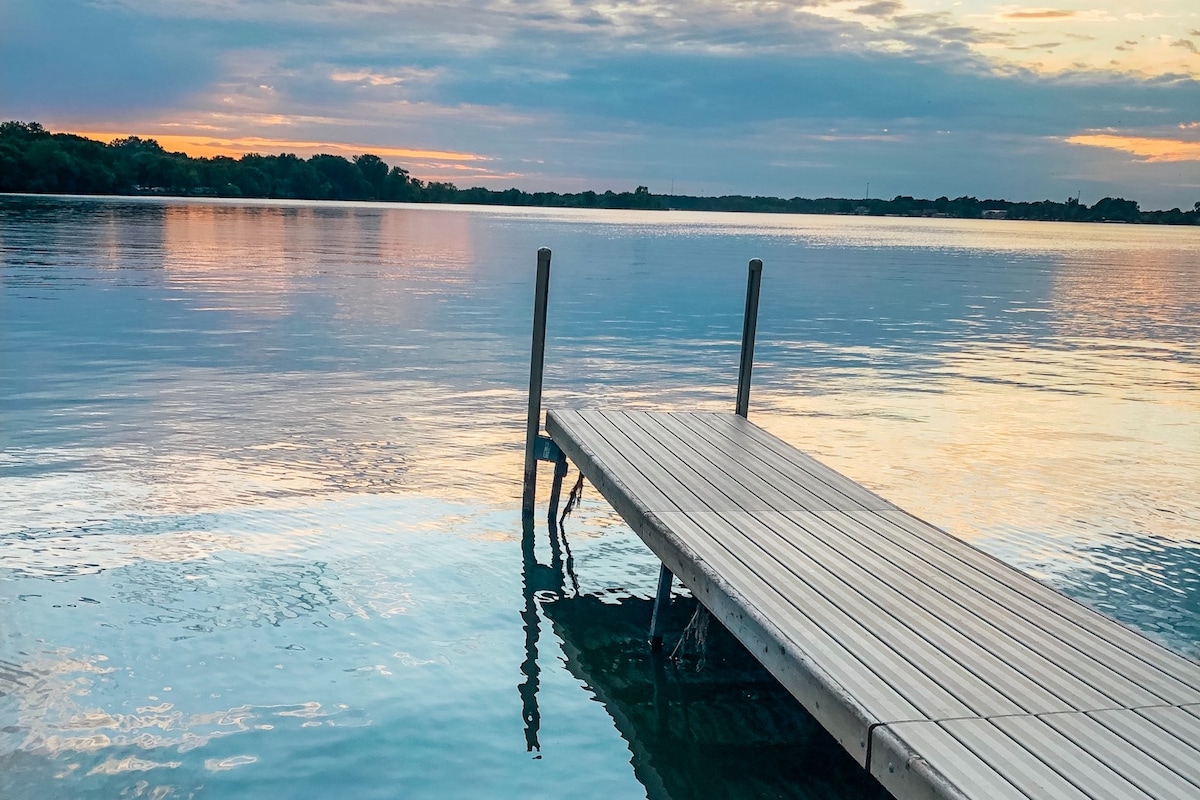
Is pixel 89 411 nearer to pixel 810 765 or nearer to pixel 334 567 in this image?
pixel 334 567

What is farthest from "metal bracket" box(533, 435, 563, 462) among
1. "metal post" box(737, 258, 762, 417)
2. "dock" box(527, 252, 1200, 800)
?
"dock" box(527, 252, 1200, 800)

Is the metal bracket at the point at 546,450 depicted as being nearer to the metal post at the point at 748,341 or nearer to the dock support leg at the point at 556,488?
the dock support leg at the point at 556,488

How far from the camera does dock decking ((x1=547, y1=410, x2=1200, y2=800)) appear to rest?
3.63 meters

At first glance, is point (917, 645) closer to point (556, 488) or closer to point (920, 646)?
point (920, 646)

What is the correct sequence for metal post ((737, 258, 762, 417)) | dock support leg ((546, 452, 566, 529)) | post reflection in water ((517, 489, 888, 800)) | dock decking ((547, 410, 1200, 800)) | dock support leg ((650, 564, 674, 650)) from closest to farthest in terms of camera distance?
dock decking ((547, 410, 1200, 800)), post reflection in water ((517, 489, 888, 800)), dock support leg ((650, 564, 674, 650)), dock support leg ((546, 452, 566, 529)), metal post ((737, 258, 762, 417))

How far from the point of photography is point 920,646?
4555 millimetres

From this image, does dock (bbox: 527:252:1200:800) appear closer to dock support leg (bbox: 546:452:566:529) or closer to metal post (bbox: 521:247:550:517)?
dock support leg (bbox: 546:452:566:529)

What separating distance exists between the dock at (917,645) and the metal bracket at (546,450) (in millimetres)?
2004

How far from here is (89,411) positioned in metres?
12.7

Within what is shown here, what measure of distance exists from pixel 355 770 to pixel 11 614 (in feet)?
9.25

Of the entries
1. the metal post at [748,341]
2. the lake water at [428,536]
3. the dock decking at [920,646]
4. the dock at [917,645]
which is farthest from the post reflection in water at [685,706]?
the metal post at [748,341]

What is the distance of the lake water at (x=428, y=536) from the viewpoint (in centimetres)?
534

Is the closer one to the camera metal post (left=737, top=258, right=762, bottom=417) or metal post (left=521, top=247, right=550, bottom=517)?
metal post (left=521, top=247, right=550, bottom=517)

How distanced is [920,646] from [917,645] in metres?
0.01
